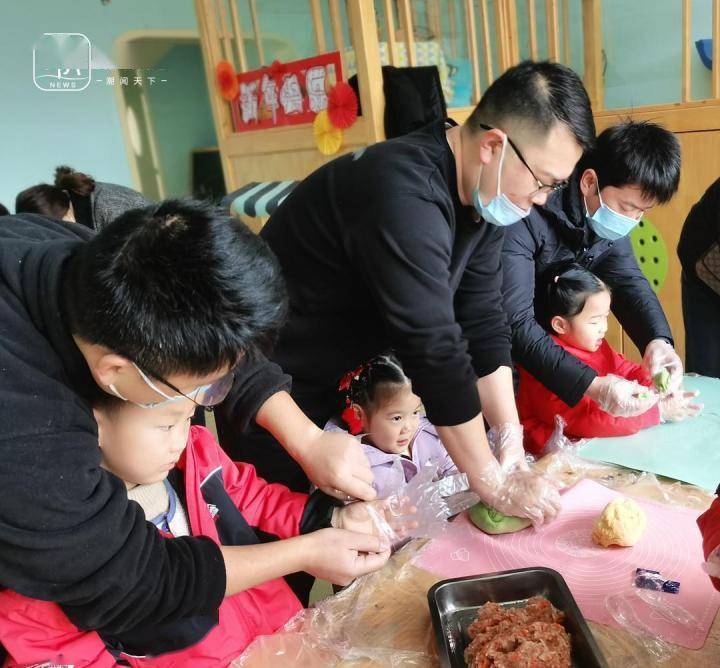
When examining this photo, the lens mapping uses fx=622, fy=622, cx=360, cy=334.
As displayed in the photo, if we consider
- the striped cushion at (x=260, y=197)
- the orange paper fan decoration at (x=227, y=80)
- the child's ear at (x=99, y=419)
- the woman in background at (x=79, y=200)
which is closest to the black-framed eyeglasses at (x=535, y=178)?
the child's ear at (x=99, y=419)

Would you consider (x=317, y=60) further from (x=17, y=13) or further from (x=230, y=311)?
(x=230, y=311)

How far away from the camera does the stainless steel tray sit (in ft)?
2.96

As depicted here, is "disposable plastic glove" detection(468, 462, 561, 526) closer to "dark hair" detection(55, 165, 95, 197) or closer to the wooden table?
the wooden table

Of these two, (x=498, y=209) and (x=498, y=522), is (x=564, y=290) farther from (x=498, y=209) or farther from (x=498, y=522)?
(x=498, y=522)

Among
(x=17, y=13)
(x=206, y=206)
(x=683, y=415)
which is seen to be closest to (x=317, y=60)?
(x=17, y=13)

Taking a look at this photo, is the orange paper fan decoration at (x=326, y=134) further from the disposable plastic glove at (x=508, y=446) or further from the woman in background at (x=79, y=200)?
the disposable plastic glove at (x=508, y=446)

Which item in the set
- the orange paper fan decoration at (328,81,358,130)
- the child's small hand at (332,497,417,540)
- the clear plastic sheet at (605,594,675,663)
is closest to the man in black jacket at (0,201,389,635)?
the child's small hand at (332,497,417,540)

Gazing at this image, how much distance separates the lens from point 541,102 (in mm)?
1153

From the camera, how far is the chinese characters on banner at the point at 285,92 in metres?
3.07

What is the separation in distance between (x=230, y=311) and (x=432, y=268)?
53cm

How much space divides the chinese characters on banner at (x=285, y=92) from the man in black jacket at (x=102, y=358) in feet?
8.44

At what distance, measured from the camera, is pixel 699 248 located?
2053 mm

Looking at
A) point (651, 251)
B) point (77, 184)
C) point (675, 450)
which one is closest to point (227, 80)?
point (77, 184)

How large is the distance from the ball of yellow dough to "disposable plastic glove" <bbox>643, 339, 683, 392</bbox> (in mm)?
640
